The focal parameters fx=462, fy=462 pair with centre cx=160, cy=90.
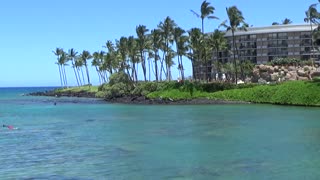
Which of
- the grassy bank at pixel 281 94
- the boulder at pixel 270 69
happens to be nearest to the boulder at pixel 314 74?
the boulder at pixel 270 69

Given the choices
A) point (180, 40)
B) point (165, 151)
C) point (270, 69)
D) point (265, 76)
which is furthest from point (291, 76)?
point (165, 151)

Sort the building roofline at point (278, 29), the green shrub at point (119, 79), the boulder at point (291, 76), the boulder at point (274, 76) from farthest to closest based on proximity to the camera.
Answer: the building roofline at point (278, 29)
the green shrub at point (119, 79)
the boulder at point (274, 76)
the boulder at point (291, 76)

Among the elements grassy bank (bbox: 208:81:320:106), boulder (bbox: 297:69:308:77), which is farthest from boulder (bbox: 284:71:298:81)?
grassy bank (bbox: 208:81:320:106)

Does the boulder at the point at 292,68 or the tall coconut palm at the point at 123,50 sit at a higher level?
the tall coconut palm at the point at 123,50

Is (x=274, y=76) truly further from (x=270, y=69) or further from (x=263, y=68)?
(x=263, y=68)

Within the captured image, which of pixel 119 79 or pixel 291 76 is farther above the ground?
pixel 119 79

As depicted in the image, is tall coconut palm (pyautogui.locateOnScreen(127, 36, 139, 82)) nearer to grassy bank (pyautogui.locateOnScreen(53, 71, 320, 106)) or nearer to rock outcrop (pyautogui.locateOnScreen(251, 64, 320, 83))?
grassy bank (pyautogui.locateOnScreen(53, 71, 320, 106))

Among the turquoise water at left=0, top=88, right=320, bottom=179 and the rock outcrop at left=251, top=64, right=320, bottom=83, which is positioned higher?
the rock outcrop at left=251, top=64, right=320, bottom=83

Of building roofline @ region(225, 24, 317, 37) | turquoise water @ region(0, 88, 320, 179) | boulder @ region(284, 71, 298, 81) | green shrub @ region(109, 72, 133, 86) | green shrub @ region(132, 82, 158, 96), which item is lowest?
turquoise water @ region(0, 88, 320, 179)

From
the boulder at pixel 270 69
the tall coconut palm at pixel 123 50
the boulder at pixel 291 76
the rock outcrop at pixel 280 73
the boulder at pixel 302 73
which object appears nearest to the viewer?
the rock outcrop at pixel 280 73

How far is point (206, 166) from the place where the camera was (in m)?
23.5

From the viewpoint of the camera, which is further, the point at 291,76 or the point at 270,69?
the point at 270,69

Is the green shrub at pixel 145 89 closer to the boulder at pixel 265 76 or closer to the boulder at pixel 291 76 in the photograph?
the boulder at pixel 265 76

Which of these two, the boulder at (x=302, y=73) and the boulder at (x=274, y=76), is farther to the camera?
the boulder at (x=274, y=76)
